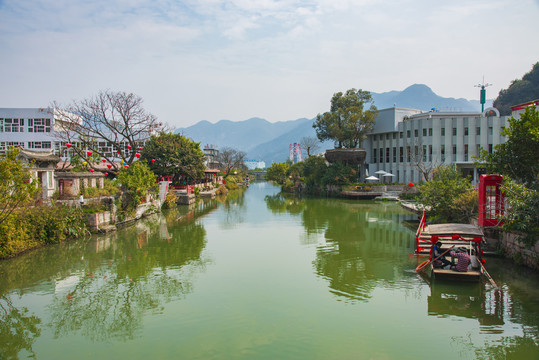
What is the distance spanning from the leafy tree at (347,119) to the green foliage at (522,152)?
119ft

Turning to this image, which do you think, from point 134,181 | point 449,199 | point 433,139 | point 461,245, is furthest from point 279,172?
point 461,245

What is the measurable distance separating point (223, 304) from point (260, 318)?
147cm

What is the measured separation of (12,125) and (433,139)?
48.1 meters

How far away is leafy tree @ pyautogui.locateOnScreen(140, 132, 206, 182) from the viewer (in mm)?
41062

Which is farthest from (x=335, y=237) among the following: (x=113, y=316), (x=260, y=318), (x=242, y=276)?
(x=113, y=316)

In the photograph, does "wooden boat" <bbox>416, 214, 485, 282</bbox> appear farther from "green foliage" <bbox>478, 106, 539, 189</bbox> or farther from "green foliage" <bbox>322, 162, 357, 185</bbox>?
"green foliage" <bbox>322, 162, 357, 185</bbox>

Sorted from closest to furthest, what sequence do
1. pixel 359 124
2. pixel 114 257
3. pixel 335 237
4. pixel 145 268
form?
pixel 145 268 → pixel 114 257 → pixel 335 237 → pixel 359 124

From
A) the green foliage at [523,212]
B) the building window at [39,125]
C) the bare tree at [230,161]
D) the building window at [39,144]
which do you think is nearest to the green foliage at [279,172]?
the bare tree at [230,161]

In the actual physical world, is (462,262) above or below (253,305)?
above

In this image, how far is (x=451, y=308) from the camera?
35.3 ft

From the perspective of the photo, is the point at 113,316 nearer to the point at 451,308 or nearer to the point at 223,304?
the point at 223,304

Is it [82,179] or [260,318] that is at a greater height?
[82,179]

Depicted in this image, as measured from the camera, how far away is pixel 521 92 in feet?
215

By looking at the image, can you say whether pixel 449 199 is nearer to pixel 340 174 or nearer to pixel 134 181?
pixel 134 181
